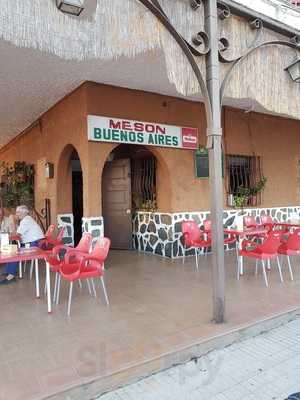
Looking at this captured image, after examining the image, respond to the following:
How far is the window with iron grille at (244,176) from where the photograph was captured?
763cm

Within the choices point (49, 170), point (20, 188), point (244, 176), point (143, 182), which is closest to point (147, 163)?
point (143, 182)

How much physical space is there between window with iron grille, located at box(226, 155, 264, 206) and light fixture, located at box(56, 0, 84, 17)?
543cm

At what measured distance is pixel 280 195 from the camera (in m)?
8.48

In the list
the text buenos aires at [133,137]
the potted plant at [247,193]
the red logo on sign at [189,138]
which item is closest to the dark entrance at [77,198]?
the text buenos aires at [133,137]

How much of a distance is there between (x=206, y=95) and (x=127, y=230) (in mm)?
4690

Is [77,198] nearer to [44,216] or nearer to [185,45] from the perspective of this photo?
[44,216]

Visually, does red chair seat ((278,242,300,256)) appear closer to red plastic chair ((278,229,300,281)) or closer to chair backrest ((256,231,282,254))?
red plastic chair ((278,229,300,281))

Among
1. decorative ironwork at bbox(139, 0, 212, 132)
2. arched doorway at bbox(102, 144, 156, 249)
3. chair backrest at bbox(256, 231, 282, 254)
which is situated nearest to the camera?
decorative ironwork at bbox(139, 0, 212, 132)

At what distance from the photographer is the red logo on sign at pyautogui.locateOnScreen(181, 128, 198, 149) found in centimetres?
664

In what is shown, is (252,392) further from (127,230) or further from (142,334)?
(127,230)

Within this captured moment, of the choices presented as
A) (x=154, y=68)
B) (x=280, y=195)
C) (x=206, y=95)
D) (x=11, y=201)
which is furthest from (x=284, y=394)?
(x=11, y=201)

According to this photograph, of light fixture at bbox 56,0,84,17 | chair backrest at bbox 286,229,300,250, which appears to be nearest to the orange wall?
chair backrest at bbox 286,229,300,250

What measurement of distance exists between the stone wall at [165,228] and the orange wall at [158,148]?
20 cm

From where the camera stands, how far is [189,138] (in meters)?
6.73
